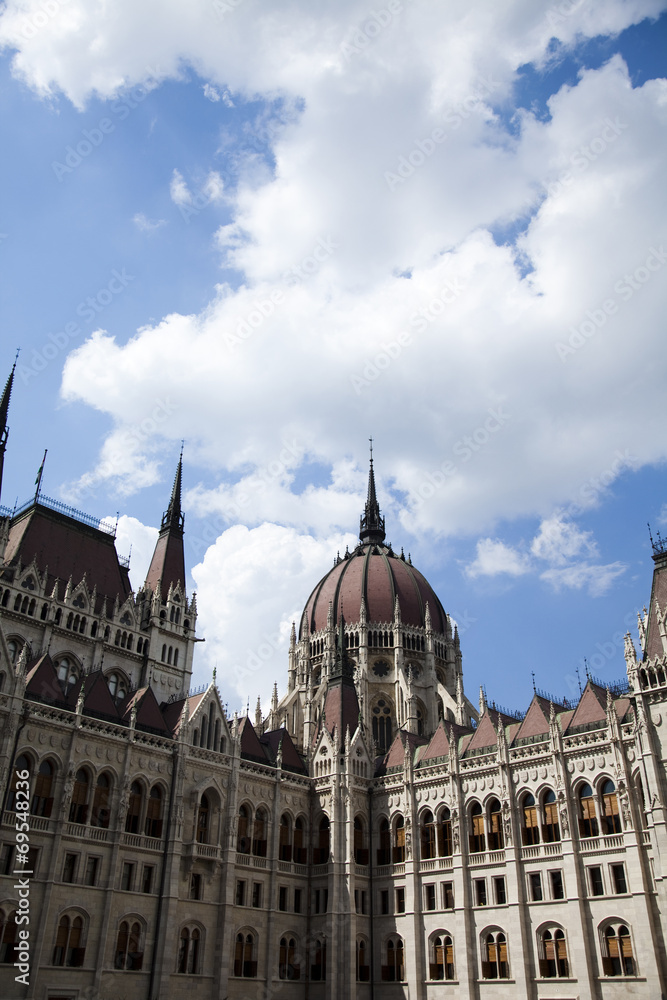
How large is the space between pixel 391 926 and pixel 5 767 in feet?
79.6

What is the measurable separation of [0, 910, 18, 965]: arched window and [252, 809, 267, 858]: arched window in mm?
15062

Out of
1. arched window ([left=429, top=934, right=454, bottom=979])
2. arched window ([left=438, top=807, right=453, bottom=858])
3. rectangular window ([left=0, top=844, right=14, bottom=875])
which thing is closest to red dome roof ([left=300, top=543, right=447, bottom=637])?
arched window ([left=438, top=807, right=453, bottom=858])

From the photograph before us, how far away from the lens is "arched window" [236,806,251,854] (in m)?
45.8

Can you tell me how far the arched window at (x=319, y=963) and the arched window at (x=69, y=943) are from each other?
1523 centimetres

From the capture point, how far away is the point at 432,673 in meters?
72.7

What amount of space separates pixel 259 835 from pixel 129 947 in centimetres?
1044

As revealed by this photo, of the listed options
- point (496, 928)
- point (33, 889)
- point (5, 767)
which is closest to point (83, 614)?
point (5, 767)

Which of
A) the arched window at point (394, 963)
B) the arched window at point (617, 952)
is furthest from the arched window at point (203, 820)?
the arched window at point (617, 952)

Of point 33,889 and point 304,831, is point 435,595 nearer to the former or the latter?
point 304,831

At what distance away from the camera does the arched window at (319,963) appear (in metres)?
45.8

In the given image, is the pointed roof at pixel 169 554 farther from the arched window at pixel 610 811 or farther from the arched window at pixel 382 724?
the arched window at pixel 610 811

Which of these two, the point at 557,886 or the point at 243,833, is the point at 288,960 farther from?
the point at 557,886

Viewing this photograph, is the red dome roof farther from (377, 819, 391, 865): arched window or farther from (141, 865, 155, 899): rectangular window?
(141, 865, 155, 899): rectangular window

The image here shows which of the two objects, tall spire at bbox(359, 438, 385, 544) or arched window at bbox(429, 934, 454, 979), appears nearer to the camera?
arched window at bbox(429, 934, 454, 979)
